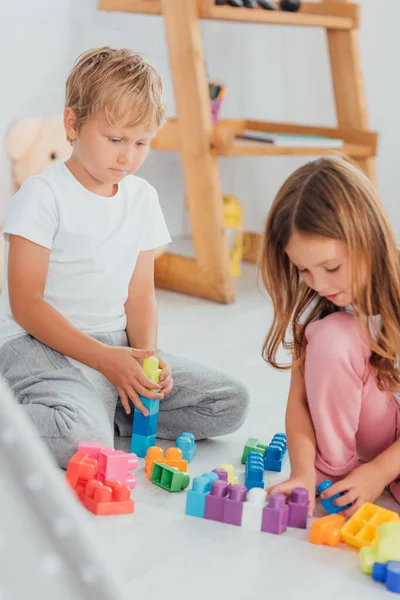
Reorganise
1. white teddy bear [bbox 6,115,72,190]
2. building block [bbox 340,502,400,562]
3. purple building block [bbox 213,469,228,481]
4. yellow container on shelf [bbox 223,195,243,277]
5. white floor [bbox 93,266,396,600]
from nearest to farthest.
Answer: white floor [bbox 93,266,396,600] → building block [bbox 340,502,400,562] → purple building block [bbox 213,469,228,481] → white teddy bear [bbox 6,115,72,190] → yellow container on shelf [bbox 223,195,243,277]

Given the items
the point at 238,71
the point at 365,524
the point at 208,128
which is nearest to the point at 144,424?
the point at 365,524

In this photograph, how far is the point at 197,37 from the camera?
209cm

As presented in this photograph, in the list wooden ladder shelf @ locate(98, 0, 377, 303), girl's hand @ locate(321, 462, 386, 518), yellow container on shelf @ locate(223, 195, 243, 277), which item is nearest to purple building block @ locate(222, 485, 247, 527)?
girl's hand @ locate(321, 462, 386, 518)

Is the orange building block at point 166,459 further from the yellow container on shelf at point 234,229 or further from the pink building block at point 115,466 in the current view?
the yellow container on shelf at point 234,229

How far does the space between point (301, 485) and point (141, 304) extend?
42 cm

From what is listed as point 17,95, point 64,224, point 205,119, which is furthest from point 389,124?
point 64,224

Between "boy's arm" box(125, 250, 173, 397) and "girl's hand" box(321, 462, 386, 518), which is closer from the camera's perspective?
"girl's hand" box(321, 462, 386, 518)

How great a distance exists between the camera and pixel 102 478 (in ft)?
3.43

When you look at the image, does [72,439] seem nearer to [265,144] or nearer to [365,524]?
[365,524]

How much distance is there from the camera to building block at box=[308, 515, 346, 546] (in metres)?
0.96

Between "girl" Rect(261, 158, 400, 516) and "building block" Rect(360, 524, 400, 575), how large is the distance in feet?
0.34

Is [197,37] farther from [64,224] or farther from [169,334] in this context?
[64,224]

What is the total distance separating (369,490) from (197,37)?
137 cm

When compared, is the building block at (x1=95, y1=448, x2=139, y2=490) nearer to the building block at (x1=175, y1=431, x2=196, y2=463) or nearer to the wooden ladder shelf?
the building block at (x1=175, y1=431, x2=196, y2=463)
